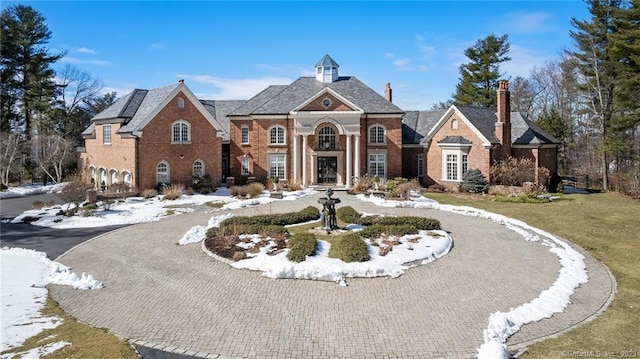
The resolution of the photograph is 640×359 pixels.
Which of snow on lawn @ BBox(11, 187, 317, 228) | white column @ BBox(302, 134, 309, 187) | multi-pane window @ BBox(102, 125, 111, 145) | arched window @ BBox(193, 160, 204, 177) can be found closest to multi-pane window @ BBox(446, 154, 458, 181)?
white column @ BBox(302, 134, 309, 187)

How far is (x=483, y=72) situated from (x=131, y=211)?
48.1 metres

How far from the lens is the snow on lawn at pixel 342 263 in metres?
13.7

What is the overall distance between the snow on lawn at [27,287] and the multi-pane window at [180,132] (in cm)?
1713

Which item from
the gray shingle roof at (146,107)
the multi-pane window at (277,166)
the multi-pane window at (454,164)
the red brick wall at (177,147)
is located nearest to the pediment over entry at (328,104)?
the multi-pane window at (277,166)

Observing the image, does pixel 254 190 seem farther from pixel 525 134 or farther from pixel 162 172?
pixel 525 134

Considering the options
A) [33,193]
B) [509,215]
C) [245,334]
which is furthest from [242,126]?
[245,334]

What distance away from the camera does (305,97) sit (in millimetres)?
39281

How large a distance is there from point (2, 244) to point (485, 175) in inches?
1212

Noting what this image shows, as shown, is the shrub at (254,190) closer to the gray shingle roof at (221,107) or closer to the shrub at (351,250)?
the gray shingle roof at (221,107)

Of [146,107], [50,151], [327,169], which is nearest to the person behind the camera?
[146,107]

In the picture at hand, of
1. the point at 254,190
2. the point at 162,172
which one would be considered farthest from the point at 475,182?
the point at 162,172

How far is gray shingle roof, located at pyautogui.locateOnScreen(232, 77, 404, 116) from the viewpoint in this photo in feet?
124

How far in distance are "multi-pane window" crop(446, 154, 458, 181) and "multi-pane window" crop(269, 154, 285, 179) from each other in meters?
14.1

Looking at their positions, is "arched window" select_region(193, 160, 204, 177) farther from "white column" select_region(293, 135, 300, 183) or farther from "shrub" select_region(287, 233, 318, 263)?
"shrub" select_region(287, 233, 318, 263)
